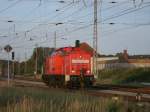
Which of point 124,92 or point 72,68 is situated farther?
point 72,68

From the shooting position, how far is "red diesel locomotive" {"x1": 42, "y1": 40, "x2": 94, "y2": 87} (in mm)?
37000

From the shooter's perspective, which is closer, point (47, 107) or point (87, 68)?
point (47, 107)

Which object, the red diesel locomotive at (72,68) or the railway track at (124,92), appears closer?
the railway track at (124,92)

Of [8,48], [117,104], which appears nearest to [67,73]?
[8,48]

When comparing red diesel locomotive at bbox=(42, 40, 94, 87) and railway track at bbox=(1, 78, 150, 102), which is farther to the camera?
red diesel locomotive at bbox=(42, 40, 94, 87)

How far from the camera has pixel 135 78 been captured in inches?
2403

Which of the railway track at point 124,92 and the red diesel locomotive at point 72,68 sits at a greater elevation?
the red diesel locomotive at point 72,68

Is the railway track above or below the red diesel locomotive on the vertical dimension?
below

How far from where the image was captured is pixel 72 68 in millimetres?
37375

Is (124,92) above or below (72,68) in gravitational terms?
below

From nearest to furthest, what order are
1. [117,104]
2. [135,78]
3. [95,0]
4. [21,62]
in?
[117,104], [95,0], [135,78], [21,62]

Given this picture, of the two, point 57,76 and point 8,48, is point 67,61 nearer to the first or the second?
point 57,76

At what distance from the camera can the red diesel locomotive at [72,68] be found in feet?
121

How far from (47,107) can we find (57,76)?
24734 mm
